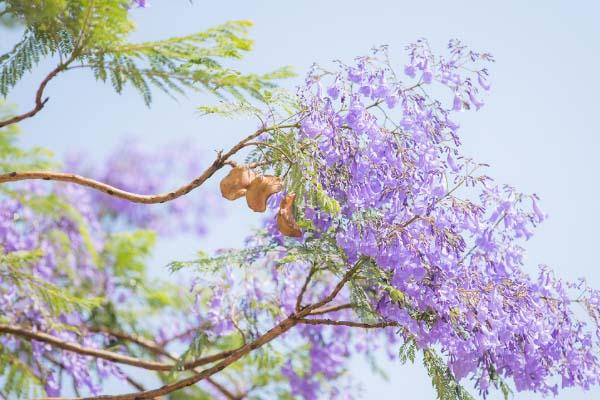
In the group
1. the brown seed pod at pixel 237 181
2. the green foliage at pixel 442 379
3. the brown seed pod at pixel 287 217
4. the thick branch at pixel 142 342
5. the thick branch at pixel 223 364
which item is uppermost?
the thick branch at pixel 142 342

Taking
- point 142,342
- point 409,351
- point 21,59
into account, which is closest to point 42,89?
point 21,59

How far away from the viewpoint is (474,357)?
143 inches

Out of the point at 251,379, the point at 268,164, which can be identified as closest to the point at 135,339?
the point at 251,379

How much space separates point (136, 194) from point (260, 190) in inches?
18.7

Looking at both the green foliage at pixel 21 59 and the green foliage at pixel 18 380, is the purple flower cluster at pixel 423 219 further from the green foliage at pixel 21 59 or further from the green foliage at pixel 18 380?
the green foliage at pixel 18 380

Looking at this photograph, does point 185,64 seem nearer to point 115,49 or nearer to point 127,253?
point 115,49

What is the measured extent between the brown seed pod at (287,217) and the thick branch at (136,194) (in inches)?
11.3

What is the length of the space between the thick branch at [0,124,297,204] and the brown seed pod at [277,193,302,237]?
0.94 ft

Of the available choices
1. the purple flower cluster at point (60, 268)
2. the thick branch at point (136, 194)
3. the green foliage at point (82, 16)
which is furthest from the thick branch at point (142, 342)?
the green foliage at point (82, 16)

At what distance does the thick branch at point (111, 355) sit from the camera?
4.45 meters

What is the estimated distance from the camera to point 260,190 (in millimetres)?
3643

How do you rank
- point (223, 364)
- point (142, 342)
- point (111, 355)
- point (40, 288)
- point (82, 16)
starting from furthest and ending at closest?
point (142, 342) < point (40, 288) < point (111, 355) < point (223, 364) < point (82, 16)

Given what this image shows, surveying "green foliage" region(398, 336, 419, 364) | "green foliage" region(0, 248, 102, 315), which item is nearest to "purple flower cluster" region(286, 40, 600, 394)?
"green foliage" region(398, 336, 419, 364)

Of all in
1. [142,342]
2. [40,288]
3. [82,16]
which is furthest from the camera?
[142,342]
